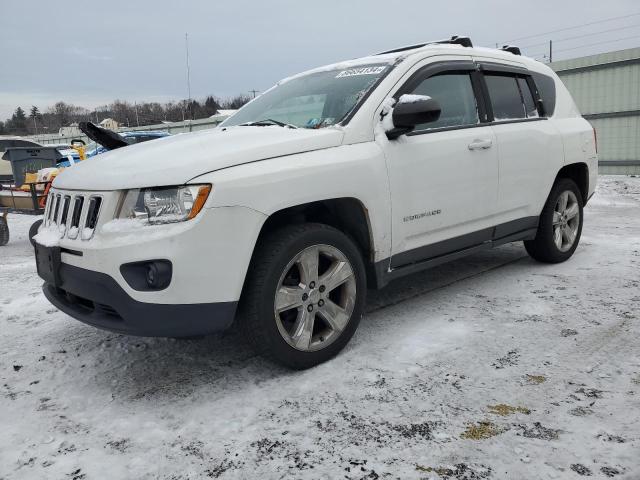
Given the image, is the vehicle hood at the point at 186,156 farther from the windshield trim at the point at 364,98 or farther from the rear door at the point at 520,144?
the rear door at the point at 520,144

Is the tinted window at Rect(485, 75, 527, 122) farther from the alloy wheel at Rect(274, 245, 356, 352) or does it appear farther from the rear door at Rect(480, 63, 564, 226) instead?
the alloy wheel at Rect(274, 245, 356, 352)

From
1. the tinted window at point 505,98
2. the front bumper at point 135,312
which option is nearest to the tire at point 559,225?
the tinted window at point 505,98

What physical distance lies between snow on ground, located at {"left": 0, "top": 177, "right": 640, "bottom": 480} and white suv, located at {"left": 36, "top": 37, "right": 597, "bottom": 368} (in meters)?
0.38

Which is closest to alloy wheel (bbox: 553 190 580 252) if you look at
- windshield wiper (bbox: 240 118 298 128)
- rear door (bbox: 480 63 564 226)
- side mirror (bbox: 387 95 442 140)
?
rear door (bbox: 480 63 564 226)

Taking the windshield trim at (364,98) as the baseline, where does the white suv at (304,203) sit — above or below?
below

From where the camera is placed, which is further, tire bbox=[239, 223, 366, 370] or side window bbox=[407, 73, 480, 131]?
side window bbox=[407, 73, 480, 131]

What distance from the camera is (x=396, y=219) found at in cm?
320

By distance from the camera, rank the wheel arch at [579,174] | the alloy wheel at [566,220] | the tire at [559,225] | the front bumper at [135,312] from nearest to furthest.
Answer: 1. the front bumper at [135,312]
2. the tire at [559,225]
3. the alloy wheel at [566,220]
4. the wheel arch at [579,174]

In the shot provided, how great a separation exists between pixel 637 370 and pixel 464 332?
96 centimetres

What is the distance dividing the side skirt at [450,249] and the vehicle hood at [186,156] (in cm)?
88

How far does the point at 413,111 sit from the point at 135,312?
189cm

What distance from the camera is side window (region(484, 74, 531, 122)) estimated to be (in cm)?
407

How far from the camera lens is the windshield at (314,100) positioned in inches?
130

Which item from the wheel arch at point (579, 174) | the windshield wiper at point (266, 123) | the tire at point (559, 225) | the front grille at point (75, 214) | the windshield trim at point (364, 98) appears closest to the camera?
the front grille at point (75, 214)
